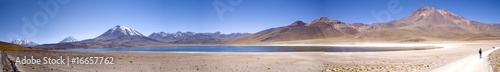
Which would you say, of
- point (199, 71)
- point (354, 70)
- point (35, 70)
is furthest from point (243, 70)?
point (35, 70)

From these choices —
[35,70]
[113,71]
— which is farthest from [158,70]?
[35,70]

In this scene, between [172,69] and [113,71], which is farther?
[172,69]

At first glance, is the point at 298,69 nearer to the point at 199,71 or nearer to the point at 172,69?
the point at 199,71

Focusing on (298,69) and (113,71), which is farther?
(298,69)

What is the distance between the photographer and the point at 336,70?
2191cm

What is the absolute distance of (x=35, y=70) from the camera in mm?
21547

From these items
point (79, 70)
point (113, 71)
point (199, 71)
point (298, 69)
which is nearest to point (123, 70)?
point (113, 71)

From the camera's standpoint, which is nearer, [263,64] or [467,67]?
[467,67]

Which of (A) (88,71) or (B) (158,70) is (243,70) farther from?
(A) (88,71)

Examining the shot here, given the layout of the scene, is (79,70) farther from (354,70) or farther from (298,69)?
(354,70)

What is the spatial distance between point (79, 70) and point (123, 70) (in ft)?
8.17

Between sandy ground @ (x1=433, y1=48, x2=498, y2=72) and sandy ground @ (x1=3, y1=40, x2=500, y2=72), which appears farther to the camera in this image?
sandy ground @ (x1=3, y1=40, x2=500, y2=72)

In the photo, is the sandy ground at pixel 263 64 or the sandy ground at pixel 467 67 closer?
the sandy ground at pixel 467 67

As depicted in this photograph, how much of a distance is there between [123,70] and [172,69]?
275cm
